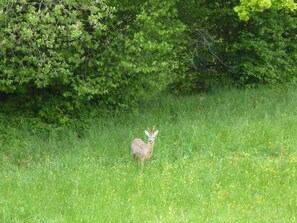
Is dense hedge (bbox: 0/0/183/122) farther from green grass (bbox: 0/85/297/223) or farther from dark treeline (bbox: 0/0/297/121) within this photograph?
green grass (bbox: 0/85/297/223)

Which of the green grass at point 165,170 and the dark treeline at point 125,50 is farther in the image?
the dark treeline at point 125,50

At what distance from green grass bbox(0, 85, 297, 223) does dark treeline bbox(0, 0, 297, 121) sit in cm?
97

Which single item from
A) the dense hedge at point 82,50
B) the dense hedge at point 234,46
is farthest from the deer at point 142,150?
the dense hedge at point 234,46

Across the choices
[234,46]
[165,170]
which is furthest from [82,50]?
[234,46]

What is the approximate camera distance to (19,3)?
41.1ft

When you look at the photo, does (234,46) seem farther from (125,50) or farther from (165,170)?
(165,170)

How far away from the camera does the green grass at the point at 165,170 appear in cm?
Answer: 852

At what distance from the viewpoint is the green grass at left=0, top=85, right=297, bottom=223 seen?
8.52 meters

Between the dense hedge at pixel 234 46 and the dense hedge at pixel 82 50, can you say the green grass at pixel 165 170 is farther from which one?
the dense hedge at pixel 234 46

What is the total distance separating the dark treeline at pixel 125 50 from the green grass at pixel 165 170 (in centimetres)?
97

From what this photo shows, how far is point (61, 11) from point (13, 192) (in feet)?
15.6

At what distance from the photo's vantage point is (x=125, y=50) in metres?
14.4

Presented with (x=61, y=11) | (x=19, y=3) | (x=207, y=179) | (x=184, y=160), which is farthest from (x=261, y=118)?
(x=19, y=3)

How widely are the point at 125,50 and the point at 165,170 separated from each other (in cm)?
494
